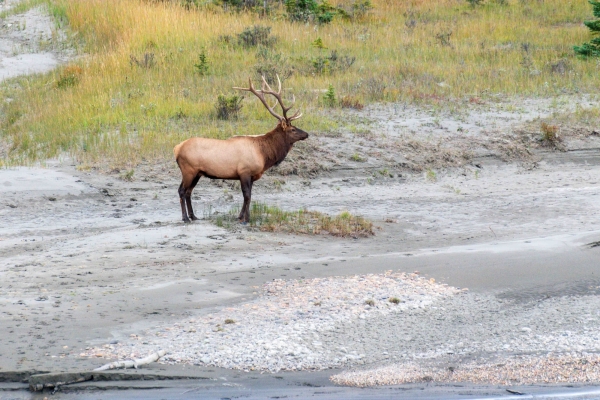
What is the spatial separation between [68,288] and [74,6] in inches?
681

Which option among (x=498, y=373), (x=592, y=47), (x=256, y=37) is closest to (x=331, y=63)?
(x=256, y=37)

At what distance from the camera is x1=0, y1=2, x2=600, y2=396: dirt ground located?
24.1 feet

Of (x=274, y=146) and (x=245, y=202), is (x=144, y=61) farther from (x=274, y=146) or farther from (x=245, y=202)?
(x=245, y=202)

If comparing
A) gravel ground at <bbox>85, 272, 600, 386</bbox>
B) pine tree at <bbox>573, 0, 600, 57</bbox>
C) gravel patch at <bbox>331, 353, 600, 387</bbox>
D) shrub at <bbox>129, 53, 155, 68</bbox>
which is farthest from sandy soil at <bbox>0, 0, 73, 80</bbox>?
gravel patch at <bbox>331, 353, 600, 387</bbox>

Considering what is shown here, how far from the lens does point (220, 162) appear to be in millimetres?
11461

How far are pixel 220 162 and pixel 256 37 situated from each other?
9960mm

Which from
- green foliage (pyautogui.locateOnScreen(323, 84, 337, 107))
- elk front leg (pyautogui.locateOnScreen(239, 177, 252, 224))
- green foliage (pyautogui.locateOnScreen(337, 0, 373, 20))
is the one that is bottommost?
elk front leg (pyautogui.locateOnScreen(239, 177, 252, 224))

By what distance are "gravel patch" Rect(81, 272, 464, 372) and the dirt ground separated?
7 cm

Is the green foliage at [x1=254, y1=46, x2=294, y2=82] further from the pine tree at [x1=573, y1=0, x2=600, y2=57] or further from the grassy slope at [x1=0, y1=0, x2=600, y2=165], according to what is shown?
the pine tree at [x1=573, y1=0, x2=600, y2=57]

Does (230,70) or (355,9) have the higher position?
(355,9)

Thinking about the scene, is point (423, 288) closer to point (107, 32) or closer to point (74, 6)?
point (107, 32)

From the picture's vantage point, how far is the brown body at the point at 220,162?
11.4 meters

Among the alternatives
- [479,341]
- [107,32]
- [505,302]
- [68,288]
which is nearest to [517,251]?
[505,302]

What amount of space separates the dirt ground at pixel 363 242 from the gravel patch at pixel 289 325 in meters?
0.07
